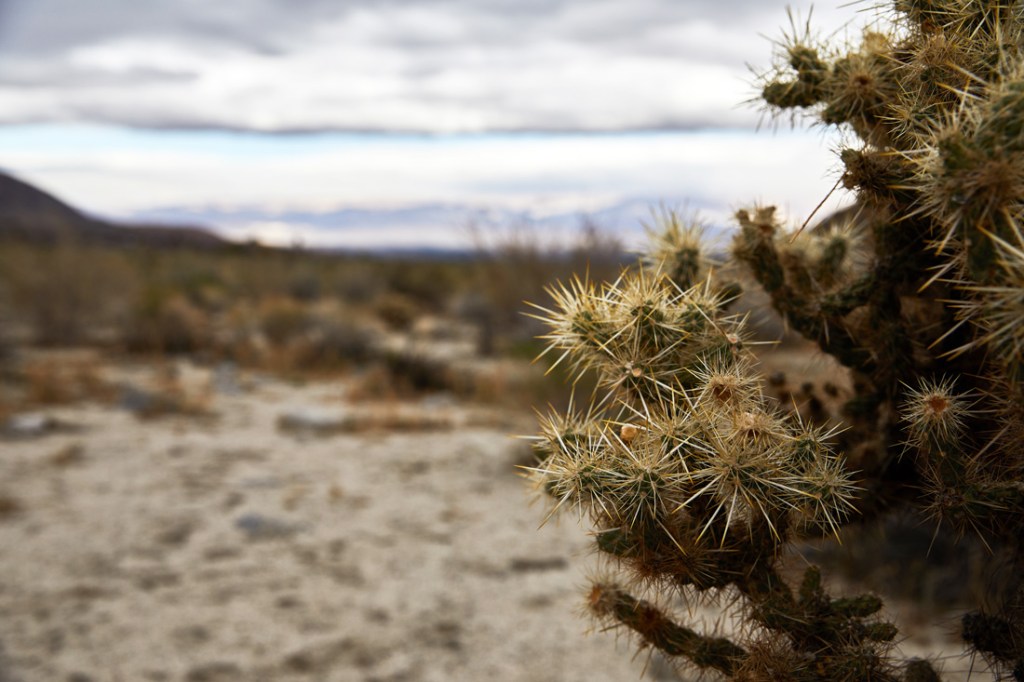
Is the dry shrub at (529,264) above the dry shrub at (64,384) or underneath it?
above

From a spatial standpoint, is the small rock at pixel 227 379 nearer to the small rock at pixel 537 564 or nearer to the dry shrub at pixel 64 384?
the dry shrub at pixel 64 384

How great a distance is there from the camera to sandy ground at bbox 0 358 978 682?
5.22 m

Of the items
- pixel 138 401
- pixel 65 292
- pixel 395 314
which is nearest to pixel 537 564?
pixel 138 401

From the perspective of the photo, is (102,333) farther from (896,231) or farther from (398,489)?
(896,231)

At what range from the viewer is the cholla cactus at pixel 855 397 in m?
1.63

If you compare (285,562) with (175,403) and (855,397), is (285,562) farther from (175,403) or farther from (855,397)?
(175,403)

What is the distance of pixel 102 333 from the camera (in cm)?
1867

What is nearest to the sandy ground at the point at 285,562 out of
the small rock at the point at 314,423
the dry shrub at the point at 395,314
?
the small rock at the point at 314,423

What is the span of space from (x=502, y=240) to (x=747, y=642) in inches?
483

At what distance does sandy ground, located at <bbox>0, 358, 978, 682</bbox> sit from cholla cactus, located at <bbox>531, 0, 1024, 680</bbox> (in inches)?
52.7

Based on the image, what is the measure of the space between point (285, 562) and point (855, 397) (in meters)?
5.54

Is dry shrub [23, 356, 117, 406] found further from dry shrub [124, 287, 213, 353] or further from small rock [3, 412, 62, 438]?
dry shrub [124, 287, 213, 353]

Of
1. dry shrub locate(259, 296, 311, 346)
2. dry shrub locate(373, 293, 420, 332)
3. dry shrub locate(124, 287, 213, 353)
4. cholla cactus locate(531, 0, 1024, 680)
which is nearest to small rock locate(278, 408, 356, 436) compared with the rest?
dry shrub locate(259, 296, 311, 346)

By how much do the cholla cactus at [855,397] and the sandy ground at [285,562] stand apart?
134 cm
